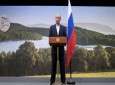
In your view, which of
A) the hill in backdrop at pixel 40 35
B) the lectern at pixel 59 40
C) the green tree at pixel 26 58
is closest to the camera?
the lectern at pixel 59 40

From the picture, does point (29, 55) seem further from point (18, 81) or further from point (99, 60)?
point (99, 60)

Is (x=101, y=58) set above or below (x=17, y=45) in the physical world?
below

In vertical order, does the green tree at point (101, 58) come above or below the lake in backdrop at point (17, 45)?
below

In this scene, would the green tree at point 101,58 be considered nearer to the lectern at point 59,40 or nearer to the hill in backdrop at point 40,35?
the hill in backdrop at point 40,35

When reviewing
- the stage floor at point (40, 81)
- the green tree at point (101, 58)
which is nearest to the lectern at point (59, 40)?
the stage floor at point (40, 81)

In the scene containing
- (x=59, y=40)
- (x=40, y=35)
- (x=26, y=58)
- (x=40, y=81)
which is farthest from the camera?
(x=40, y=35)

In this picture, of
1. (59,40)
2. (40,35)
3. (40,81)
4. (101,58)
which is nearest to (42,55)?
(40,35)

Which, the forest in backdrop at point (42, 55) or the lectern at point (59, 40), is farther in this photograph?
the forest in backdrop at point (42, 55)

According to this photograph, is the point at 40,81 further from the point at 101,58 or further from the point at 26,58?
the point at 101,58

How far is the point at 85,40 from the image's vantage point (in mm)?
11242

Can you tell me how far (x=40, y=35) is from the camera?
444 inches

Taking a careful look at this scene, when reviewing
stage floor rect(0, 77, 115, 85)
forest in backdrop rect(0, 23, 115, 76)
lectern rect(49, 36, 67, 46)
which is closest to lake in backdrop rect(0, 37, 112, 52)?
forest in backdrop rect(0, 23, 115, 76)

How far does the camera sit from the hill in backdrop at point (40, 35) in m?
11.2
